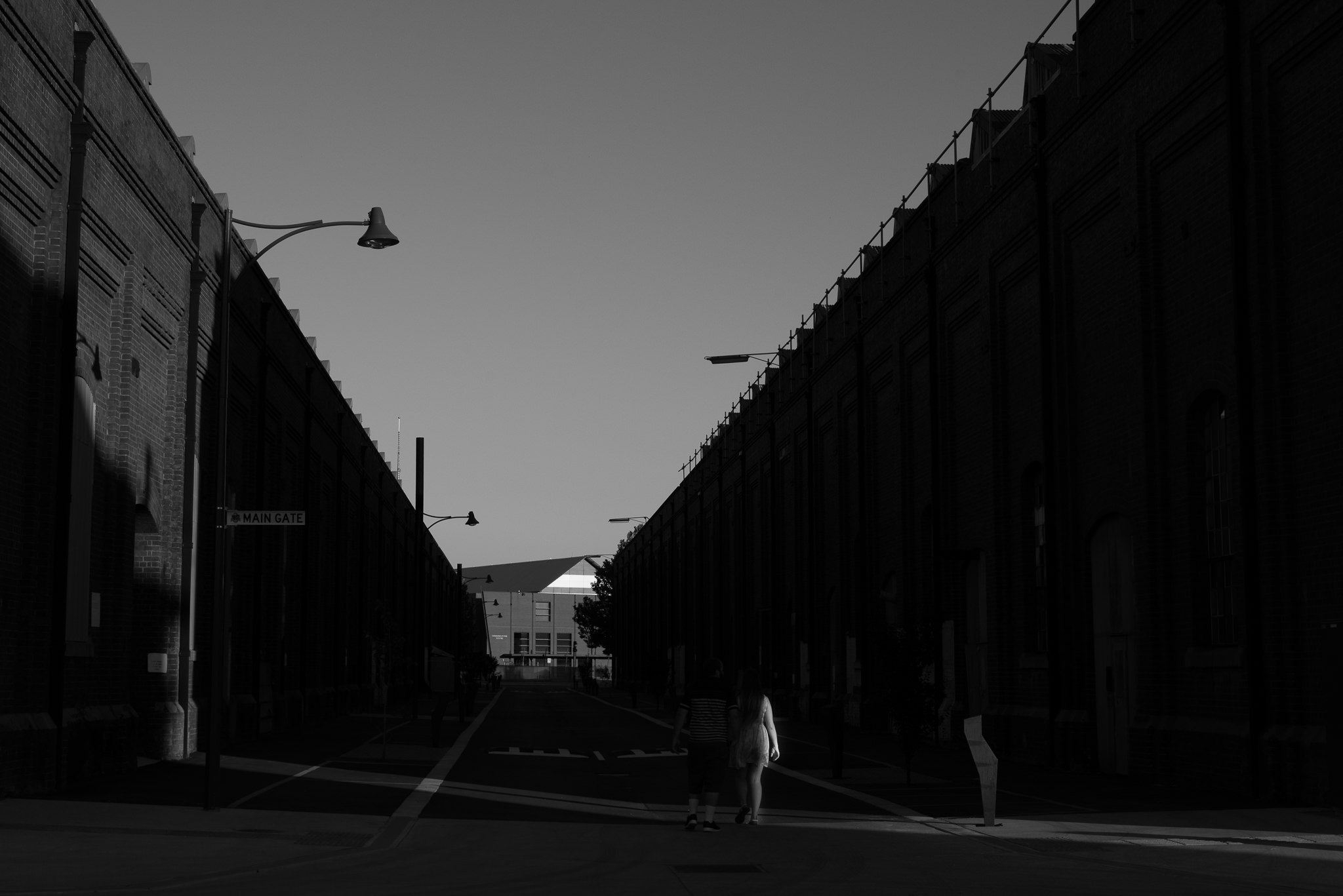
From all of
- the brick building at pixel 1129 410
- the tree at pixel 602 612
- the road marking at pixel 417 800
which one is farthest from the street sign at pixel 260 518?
the tree at pixel 602 612

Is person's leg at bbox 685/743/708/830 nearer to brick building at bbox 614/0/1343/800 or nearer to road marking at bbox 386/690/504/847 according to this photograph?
road marking at bbox 386/690/504/847

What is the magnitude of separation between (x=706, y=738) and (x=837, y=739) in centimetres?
797

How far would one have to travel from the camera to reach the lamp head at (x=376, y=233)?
21984 millimetres

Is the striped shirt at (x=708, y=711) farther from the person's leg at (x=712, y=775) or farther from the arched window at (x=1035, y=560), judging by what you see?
the arched window at (x=1035, y=560)

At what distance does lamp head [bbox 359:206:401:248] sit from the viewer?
21984 mm

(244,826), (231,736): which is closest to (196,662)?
(231,736)

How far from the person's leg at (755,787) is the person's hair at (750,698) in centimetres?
51

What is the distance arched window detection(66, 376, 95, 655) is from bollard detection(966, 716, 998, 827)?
13.2 m

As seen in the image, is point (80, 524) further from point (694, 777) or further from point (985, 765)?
point (985, 765)

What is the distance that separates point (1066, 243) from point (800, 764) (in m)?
10.4

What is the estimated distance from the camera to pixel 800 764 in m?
27.5

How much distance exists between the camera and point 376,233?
2200 centimetres

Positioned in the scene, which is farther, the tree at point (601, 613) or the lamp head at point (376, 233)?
the tree at point (601, 613)

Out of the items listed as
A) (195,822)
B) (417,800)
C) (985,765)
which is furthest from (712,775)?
(195,822)
